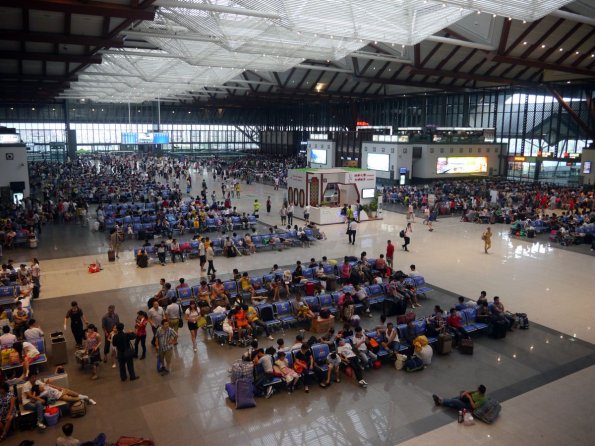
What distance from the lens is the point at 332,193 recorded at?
28.8m

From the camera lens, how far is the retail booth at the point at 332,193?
2636 centimetres

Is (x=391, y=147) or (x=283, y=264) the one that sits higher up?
(x=391, y=147)

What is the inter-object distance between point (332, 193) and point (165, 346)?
20.6 m

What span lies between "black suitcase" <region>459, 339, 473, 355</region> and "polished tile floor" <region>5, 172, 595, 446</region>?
8.3 inches

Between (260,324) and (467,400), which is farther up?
(260,324)

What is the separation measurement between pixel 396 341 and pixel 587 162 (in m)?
36.6

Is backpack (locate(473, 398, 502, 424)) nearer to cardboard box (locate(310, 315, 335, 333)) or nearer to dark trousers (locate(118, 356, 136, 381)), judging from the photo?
cardboard box (locate(310, 315, 335, 333))

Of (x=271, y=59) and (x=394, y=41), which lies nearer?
(x=394, y=41)

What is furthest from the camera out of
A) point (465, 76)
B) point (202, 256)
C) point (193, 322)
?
point (465, 76)

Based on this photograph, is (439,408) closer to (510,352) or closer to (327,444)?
(327,444)

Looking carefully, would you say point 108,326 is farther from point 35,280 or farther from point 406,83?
point 406,83

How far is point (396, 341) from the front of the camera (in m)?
9.98

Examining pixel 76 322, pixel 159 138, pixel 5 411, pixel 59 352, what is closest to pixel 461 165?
pixel 159 138

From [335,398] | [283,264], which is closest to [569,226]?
[283,264]
